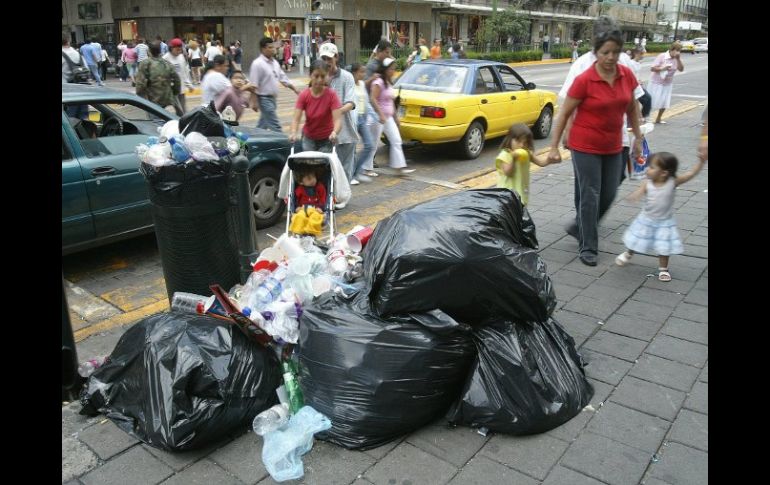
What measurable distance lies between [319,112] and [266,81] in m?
2.03

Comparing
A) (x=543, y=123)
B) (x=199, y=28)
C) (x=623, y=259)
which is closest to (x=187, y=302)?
(x=623, y=259)

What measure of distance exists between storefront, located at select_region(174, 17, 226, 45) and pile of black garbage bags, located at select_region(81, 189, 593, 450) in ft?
113

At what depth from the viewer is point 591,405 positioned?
3.15 metres

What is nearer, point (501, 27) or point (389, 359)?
point (389, 359)

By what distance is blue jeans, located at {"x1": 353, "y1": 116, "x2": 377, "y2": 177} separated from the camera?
8.32 m

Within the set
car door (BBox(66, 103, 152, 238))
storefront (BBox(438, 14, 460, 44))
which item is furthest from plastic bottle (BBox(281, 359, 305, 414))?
storefront (BBox(438, 14, 460, 44))

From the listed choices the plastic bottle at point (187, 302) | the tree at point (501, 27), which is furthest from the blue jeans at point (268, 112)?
the tree at point (501, 27)

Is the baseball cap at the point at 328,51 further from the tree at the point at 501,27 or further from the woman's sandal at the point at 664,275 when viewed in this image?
the tree at the point at 501,27

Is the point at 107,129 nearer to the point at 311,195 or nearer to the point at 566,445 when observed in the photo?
the point at 311,195

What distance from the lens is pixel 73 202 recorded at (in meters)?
4.74

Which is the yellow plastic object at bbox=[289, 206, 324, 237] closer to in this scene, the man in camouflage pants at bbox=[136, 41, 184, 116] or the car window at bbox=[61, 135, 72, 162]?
the car window at bbox=[61, 135, 72, 162]

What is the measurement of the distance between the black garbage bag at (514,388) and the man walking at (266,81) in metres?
6.03

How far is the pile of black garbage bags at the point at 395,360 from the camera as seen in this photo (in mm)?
2816
